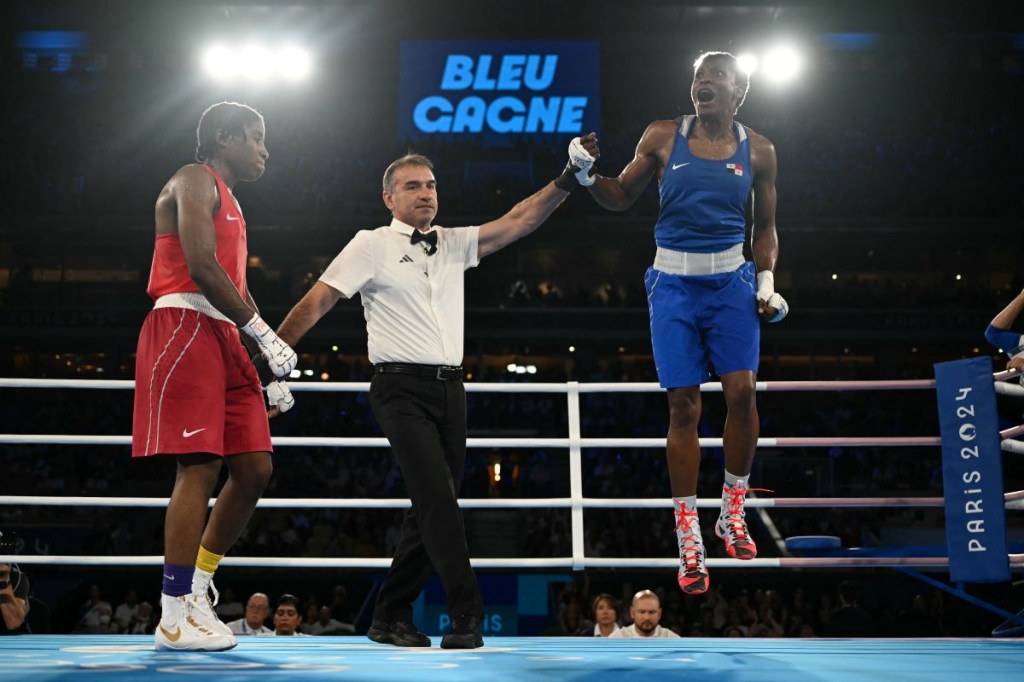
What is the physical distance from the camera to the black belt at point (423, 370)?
3090 millimetres

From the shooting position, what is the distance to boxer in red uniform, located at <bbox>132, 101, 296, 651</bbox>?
9.12 ft

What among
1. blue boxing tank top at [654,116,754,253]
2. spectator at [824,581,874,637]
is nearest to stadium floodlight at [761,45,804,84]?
spectator at [824,581,874,637]

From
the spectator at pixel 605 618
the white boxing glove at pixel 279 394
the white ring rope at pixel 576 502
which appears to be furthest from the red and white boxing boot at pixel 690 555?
the spectator at pixel 605 618

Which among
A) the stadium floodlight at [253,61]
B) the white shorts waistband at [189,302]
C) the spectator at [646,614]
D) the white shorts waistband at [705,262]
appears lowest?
the spectator at [646,614]

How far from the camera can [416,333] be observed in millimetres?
3109

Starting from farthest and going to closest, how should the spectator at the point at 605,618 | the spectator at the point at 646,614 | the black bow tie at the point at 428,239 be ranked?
the spectator at the point at 605,618, the spectator at the point at 646,614, the black bow tie at the point at 428,239

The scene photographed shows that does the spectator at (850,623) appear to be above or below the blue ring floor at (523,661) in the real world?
below

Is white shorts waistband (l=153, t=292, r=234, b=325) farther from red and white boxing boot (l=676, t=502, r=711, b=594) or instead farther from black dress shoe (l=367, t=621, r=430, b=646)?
red and white boxing boot (l=676, t=502, r=711, b=594)

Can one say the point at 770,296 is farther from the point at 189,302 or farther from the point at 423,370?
the point at 189,302

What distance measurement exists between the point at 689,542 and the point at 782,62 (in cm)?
1425

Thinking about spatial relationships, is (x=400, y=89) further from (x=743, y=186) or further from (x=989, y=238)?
(x=743, y=186)

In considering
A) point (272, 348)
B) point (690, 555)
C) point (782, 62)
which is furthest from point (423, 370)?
point (782, 62)

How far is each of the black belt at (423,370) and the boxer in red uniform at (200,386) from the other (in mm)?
324

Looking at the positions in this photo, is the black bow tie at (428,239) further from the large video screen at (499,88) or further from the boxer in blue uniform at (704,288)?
the large video screen at (499,88)
